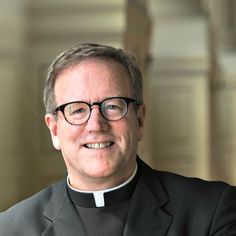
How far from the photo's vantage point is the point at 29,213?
8.37ft

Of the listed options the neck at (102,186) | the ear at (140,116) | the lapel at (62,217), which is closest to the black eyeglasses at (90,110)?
the ear at (140,116)

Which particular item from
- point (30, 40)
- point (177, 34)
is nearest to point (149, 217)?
point (30, 40)

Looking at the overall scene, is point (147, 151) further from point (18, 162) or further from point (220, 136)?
point (220, 136)

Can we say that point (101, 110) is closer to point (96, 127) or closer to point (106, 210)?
point (96, 127)

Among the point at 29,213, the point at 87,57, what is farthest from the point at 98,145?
the point at 29,213

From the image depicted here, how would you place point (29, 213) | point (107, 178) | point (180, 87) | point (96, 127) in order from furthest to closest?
point (180, 87) → point (29, 213) → point (107, 178) → point (96, 127)

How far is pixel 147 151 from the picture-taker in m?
7.86

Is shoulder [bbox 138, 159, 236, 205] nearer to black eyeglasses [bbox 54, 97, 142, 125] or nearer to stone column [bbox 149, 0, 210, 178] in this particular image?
black eyeglasses [bbox 54, 97, 142, 125]

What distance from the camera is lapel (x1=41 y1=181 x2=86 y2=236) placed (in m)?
2.46

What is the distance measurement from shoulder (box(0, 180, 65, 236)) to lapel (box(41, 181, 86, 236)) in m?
0.02

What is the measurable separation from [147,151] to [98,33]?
7.20ft

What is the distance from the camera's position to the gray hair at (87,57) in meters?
2.38

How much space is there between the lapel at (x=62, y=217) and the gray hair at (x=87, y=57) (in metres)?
0.36

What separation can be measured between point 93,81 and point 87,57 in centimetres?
11
